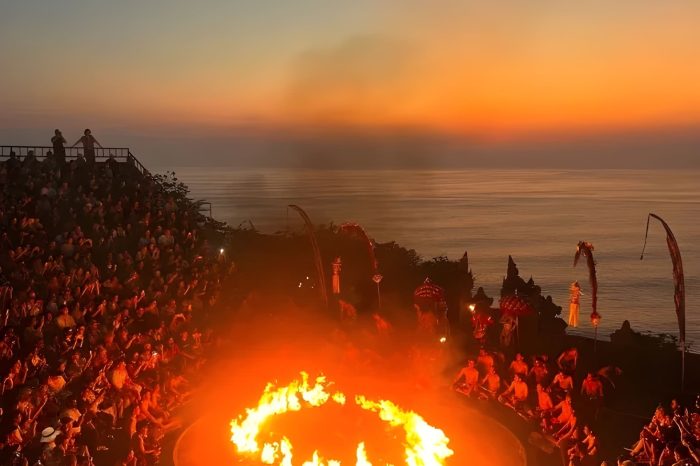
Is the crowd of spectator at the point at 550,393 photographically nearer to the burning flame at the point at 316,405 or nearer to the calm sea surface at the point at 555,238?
the burning flame at the point at 316,405

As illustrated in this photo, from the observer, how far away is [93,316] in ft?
49.4

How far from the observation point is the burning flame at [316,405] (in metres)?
12.0

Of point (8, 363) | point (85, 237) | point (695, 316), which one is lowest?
point (695, 316)

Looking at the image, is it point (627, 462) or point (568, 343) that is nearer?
point (627, 462)

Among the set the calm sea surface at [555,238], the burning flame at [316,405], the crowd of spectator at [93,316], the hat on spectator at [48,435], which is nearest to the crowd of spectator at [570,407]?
the burning flame at [316,405]

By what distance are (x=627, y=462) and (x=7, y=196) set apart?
58.4 feet

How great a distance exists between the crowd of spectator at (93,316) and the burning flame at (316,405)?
6.05ft

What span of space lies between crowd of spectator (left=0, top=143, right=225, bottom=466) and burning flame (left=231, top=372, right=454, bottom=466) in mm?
1845

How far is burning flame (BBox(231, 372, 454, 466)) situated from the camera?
1202cm

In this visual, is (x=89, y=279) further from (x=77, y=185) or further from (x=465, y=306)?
(x=465, y=306)

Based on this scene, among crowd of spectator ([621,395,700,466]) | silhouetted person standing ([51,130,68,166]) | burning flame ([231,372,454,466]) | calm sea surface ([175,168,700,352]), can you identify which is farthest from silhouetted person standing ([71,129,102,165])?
calm sea surface ([175,168,700,352])

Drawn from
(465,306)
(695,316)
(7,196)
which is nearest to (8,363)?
(7,196)

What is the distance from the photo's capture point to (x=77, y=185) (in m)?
22.6

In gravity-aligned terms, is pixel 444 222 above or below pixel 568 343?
below
